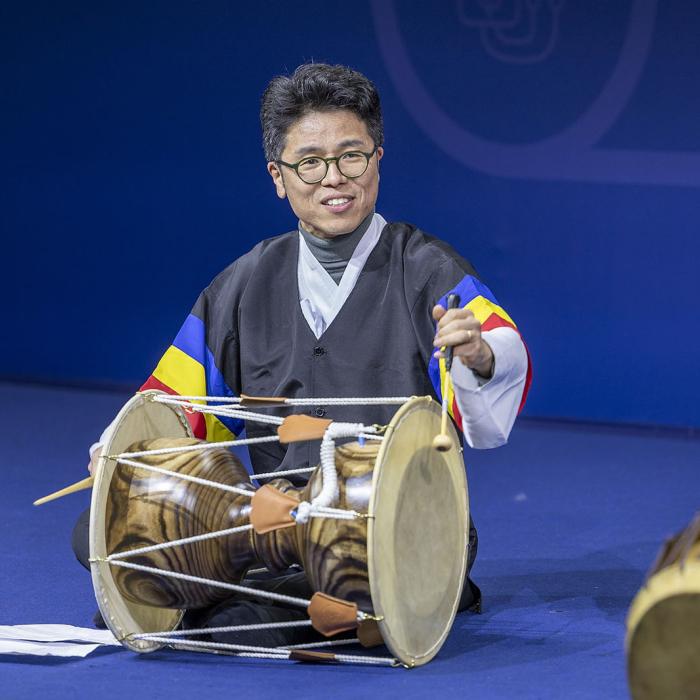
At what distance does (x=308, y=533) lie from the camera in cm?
224

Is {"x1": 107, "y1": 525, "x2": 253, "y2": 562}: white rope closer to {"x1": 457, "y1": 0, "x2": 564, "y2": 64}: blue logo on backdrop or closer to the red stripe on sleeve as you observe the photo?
the red stripe on sleeve

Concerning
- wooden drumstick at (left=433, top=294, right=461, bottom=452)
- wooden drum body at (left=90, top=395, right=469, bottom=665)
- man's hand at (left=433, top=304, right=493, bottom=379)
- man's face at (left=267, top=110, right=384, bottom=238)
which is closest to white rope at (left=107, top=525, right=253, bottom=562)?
wooden drum body at (left=90, top=395, right=469, bottom=665)

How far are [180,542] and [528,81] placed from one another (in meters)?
2.90

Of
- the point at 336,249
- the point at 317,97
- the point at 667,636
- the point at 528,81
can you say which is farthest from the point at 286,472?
the point at 528,81

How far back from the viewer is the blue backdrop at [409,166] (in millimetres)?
4656

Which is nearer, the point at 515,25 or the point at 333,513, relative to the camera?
the point at 333,513

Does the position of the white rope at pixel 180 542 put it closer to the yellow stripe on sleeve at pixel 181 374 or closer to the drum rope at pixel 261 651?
the drum rope at pixel 261 651

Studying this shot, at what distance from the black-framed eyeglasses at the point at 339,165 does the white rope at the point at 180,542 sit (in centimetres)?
76

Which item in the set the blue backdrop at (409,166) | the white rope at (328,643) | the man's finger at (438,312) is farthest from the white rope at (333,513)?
the blue backdrop at (409,166)

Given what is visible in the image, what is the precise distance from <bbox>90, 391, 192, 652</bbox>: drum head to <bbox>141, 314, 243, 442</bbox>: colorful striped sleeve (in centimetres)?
20

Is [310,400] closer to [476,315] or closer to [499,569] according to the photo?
[476,315]

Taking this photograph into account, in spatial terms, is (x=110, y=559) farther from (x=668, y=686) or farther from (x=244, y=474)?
(x=668, y=686)

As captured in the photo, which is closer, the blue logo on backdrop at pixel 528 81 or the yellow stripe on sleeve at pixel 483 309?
the yellow stripe on sleeve at pixel 483 309

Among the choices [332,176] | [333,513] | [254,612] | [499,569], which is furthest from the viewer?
[499,569]
